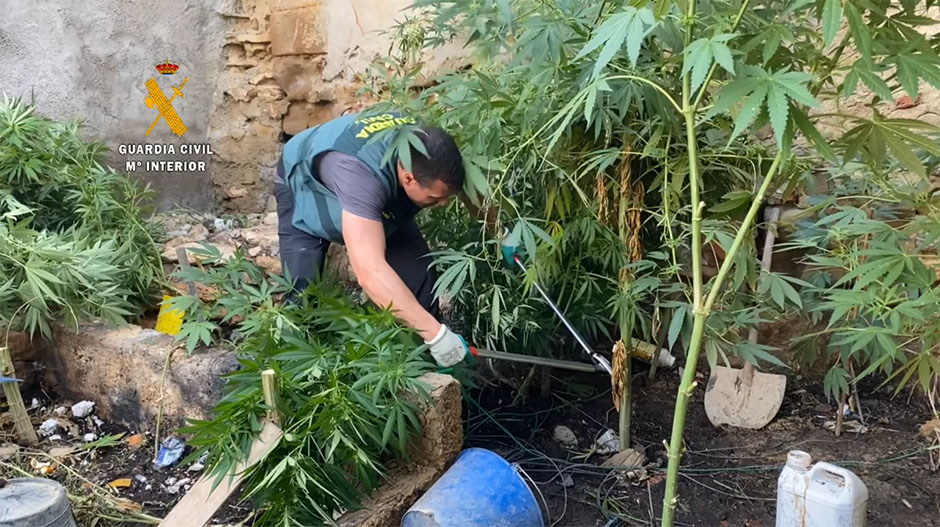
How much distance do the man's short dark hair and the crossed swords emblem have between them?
9.72ft

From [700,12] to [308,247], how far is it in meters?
1.63

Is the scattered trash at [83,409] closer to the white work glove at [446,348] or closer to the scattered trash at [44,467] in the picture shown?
the scattered trash at [44,467]

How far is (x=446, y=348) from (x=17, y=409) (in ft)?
5.11

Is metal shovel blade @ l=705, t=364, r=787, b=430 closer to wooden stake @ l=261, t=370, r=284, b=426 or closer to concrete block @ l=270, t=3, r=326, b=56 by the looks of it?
wooden stake @ l=261, t=370, r=284, b=426

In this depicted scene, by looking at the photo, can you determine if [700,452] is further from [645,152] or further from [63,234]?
[63,234]

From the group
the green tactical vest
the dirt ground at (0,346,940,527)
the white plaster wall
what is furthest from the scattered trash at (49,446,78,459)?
the white plaster wall

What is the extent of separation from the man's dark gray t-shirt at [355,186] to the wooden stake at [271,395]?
23.8 inches

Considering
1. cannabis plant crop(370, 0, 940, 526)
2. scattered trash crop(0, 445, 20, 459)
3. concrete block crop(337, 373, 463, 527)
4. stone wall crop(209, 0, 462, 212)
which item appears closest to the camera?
cannabis plant crop(370, 0, 940, 526)

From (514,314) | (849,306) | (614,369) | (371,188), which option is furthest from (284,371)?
(849,306)

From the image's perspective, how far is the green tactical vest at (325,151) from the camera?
227 cm

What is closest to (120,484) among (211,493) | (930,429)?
(211,493)

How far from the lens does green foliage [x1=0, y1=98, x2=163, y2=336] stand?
2652 millimetres

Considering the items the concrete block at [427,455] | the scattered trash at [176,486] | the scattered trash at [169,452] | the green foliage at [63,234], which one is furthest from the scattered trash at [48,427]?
the concrete block at [427,455]

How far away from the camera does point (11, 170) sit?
302 cm
